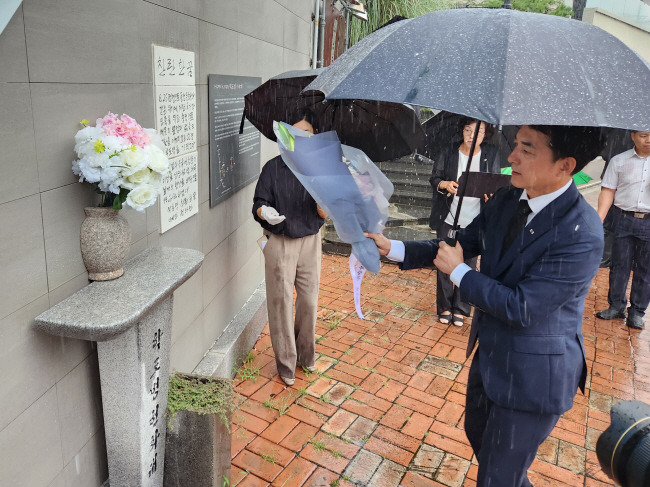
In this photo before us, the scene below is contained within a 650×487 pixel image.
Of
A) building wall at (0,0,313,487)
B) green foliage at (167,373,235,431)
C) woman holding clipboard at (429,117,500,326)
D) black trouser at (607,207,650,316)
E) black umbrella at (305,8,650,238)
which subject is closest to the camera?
black umbrella at (305,8,650,238)

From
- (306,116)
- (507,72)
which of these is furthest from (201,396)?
(507,72)

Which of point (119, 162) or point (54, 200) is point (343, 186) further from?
point (54, 200)

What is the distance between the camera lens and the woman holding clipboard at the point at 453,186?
504cm

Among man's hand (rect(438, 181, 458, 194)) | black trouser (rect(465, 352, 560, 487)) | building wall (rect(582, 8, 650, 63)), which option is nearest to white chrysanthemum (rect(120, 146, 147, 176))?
black trouser (rect(465, 352, 560, 487))

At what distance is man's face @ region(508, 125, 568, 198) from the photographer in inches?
85.4

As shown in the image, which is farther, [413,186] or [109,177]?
[413,186]

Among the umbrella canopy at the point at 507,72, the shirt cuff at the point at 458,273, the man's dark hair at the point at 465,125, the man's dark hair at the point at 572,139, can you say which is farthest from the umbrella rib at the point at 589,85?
the man's dark hair at the point at 465,125

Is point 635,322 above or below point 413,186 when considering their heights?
below

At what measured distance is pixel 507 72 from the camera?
1.81 meters

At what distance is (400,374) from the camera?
4539 mm

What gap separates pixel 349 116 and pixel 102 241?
2.16m

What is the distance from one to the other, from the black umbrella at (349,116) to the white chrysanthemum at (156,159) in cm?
167

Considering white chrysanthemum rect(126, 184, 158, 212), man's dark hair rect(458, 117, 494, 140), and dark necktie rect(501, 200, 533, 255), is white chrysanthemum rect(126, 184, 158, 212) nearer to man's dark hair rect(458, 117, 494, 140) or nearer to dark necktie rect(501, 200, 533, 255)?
dark necktie rect(501, 200, 533, 255)

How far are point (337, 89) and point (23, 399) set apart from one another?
174 centimetres
